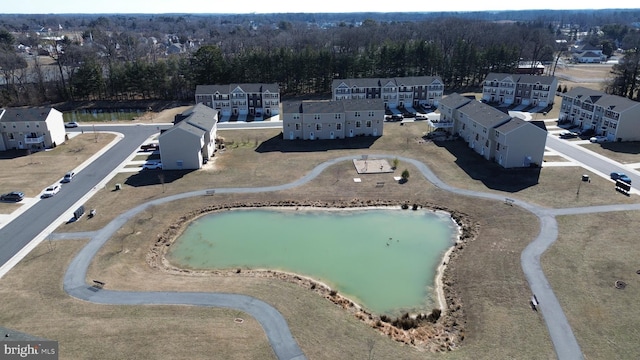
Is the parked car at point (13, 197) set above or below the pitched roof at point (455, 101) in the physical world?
below

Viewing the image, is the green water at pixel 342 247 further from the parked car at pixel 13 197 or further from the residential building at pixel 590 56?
the residential building at pixel 590 56

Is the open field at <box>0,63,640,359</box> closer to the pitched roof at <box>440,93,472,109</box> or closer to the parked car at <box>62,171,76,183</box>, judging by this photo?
the parked car at <box>62,171,76,183</box>

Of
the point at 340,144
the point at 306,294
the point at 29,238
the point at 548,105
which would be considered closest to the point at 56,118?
the point at 29,238

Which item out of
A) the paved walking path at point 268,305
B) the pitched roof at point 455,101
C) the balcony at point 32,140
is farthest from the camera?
the pitched roof at point 455,101

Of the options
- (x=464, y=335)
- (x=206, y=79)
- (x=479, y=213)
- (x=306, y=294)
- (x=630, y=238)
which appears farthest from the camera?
(x=206, y=79)

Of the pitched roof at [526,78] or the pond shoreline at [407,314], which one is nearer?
the pond shoreline at [407,314]

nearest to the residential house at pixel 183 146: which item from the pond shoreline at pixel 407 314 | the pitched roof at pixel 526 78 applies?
the pond shoreline at pixel 407 314

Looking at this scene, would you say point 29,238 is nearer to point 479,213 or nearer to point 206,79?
point 479,213
